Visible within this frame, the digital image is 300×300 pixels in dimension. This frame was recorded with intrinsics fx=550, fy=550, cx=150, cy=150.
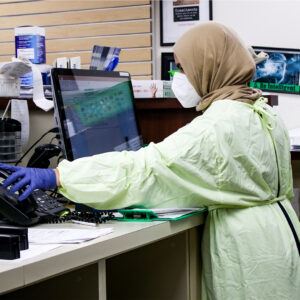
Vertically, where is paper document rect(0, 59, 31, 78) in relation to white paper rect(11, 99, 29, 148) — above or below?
above

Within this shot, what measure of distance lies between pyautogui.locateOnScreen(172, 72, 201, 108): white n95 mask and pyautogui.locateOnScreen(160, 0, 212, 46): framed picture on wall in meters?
1.62

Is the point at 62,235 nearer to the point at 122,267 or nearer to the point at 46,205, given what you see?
the point at 46,205

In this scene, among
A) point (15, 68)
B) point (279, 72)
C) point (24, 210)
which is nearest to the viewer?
point (24, 210)

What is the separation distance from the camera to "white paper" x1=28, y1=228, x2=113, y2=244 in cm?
111

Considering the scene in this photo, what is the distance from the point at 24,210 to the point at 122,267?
22.1 inches

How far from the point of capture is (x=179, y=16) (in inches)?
132

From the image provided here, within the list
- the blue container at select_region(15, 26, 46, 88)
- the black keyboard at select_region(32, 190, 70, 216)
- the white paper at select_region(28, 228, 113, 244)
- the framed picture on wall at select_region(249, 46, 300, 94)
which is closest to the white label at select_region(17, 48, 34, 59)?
the blue container at select_region(15, 26, 46, 88)

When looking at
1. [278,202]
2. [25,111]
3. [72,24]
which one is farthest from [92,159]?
[72,24]

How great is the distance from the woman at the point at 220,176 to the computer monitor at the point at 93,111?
0.29m

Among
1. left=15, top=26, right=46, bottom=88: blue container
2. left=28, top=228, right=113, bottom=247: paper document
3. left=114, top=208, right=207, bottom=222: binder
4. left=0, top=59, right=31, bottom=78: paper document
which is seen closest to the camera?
left=28, top=228, right=113, bottom=247: paper document

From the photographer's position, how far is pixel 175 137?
1441 millimetres

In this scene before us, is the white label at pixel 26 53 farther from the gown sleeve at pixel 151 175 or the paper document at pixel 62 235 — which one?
the paper document at pixel 62 235

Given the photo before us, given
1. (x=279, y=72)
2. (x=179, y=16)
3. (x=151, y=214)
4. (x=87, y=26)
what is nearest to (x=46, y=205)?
(x=151, y=214)

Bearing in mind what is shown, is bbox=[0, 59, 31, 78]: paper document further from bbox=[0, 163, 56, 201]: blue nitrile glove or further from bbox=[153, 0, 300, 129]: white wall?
bbox=[153, 0, 300, 129]: white wall
